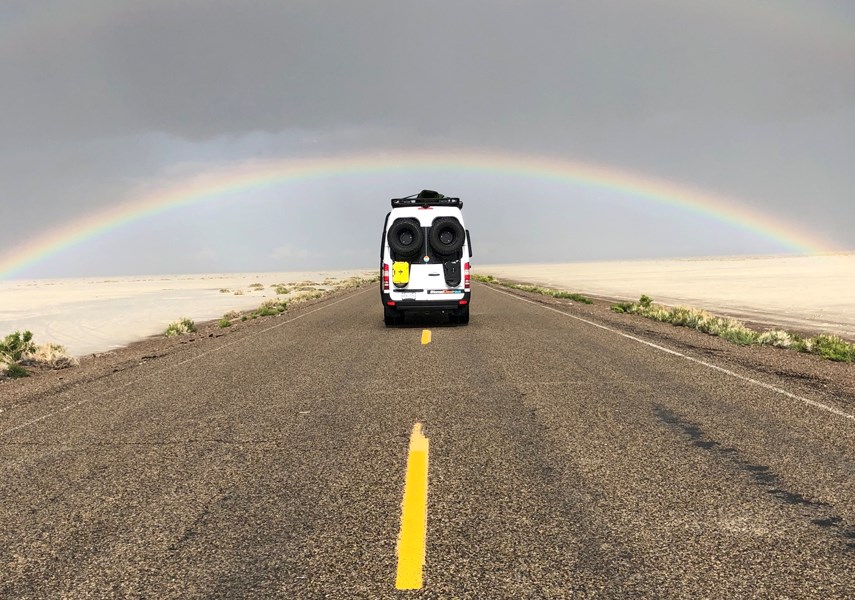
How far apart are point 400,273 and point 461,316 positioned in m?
2.01

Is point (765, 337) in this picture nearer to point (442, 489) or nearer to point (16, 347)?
point (442, 489)

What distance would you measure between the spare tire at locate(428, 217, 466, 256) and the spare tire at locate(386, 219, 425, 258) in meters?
0.30

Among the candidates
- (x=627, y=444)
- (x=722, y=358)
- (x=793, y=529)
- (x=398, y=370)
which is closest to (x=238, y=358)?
(x=398, y=370)

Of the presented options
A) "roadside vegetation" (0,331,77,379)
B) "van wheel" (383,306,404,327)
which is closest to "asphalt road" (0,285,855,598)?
"roadside vegetation" (0,331,77,379)

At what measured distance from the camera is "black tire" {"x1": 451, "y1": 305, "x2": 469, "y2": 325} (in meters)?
14.8

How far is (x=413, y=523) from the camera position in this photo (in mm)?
3406

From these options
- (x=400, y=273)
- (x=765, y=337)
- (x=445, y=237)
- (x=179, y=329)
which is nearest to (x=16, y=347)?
(x=179, y=329)

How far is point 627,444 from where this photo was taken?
4910mm

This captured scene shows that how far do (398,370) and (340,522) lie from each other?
518 centimetres

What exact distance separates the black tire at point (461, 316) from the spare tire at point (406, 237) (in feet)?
6.15

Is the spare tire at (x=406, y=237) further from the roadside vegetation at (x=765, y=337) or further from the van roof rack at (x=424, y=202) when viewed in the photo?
the roadside vegetation at (x=765, y=337)

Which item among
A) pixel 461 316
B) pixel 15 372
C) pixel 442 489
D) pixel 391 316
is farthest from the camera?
pixel 461 316

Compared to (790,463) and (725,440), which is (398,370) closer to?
(725,440)

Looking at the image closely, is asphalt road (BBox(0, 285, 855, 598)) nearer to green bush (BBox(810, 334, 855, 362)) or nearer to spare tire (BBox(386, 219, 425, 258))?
green bush (BBox(810, 334, 855, 362))
